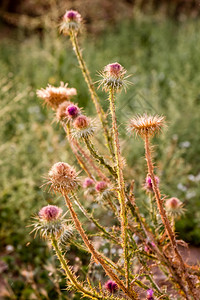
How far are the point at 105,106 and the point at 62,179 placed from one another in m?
1.92

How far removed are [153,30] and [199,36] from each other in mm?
1228

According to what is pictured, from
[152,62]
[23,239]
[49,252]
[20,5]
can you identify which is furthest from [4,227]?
[20,5]

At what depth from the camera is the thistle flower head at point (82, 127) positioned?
118 cm

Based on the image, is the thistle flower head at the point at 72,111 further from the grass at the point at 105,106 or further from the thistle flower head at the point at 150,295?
the thistle flower head at the point at 150,295

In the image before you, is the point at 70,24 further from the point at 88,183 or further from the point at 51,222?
the point at 51,222

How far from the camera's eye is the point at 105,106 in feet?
9.52

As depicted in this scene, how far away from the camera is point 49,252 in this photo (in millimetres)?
2262

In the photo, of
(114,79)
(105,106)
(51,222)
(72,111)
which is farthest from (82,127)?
(105,106)

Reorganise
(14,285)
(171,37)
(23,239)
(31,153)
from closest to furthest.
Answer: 1. (14,285)
2. (23,239)
3. (31,153)
4. (171,37)

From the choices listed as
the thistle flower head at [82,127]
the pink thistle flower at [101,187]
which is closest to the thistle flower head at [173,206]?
the pink thistle flower at [101,187]

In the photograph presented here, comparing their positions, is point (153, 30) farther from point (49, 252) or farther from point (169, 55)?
point (49, 252)

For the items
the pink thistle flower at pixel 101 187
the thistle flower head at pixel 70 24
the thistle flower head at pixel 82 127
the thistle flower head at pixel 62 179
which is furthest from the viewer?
the thistle flower head at pixel 70 24

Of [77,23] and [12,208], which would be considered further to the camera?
[12,208]

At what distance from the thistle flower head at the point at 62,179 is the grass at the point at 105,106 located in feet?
0.70
